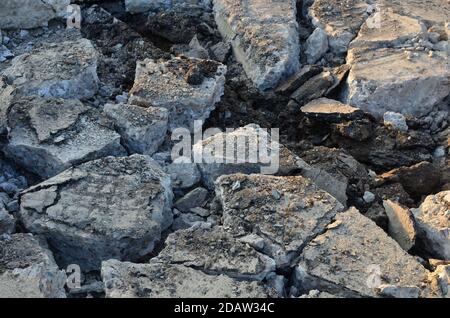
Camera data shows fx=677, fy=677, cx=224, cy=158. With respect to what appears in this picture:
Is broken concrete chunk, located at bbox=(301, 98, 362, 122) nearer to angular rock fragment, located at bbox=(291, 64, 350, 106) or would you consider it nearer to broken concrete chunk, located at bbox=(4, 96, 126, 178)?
angular rock fragment, located at bbox=(291, 64, 350, 106)

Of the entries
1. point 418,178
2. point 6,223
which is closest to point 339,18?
point 418,178

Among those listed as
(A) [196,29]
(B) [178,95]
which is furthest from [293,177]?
(A) [196,29]

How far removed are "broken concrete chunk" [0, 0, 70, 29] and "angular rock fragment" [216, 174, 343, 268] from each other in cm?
198

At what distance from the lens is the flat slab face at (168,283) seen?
9.04 ft

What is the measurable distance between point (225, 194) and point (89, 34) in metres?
1.91

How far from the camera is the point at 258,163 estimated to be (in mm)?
3459

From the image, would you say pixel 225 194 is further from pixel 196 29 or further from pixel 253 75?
pixel 196 29

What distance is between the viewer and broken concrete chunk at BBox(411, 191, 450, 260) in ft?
10.4

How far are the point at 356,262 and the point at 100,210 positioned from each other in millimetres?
1171

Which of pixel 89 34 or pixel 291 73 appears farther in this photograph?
pixel 89 34

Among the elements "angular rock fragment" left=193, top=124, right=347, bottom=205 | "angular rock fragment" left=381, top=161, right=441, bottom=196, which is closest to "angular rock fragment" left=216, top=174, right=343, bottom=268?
"angular rock fragment" left=193, top=124, right=347, bottom=205

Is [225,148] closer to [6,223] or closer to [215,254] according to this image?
[215,254]

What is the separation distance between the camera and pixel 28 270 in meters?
2.79

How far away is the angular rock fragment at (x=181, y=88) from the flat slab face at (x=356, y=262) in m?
1.13
